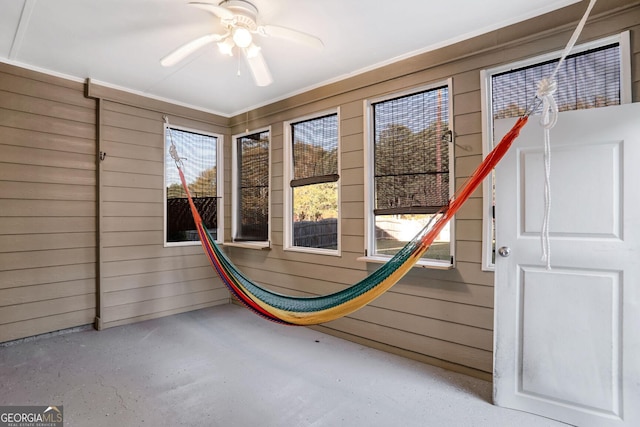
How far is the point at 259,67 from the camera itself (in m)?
2.21

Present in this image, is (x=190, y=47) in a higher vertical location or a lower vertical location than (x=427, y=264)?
higher

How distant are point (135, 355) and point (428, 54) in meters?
3.12

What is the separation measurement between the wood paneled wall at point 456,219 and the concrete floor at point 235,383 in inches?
7.4

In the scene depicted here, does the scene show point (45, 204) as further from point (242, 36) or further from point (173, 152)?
point (242, 36)

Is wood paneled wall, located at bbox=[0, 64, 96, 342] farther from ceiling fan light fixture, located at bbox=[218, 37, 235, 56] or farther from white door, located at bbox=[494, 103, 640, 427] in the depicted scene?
white door, located at bbox=[494, 103, 640, 427]

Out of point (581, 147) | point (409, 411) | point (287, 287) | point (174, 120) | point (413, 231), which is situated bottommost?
point (409, 411)

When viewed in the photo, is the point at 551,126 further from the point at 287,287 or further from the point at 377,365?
the point at 287,287

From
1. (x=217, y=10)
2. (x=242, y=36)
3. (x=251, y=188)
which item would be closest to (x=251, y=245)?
Answer: (x=251, y=188)

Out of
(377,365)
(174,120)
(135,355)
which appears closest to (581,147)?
(377,365)

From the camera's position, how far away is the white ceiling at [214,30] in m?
1.96

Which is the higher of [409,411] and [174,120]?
[174,120]

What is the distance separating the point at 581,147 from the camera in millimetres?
1705

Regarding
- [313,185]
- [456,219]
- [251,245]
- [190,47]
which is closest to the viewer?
[190,47]

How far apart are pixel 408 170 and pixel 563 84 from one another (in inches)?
41.3
